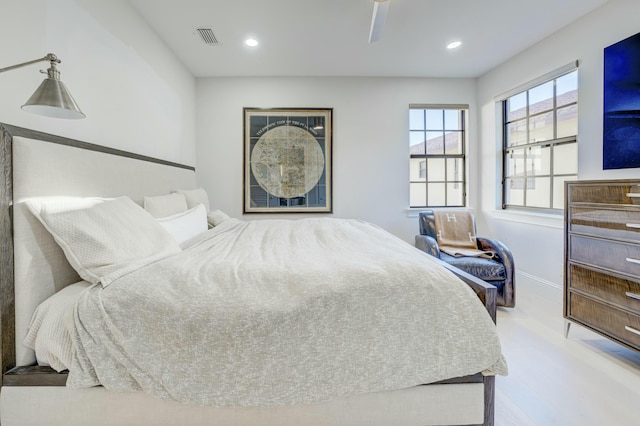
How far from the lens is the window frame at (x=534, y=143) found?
295 centimetres

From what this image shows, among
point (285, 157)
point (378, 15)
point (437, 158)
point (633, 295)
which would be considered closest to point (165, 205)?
point (285, 157)

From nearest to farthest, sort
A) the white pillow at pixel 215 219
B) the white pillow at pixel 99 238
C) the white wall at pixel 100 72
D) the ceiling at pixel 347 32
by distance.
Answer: the white pillow at pixel 99 238, the white wall at pixel 100 72, the ceiling at pixel 347 32, the white pillow at pixel 215 219

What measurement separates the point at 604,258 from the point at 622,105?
4.22 ft

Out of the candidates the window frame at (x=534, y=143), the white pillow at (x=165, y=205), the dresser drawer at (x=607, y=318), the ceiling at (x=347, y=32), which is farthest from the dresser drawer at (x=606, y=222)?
the white pillow at (x=165, y=205)

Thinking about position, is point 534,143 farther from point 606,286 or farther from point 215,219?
point 215,219

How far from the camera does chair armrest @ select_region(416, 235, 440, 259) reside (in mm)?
2992

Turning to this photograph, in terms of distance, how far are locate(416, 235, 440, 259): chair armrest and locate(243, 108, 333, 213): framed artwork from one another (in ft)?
4.37

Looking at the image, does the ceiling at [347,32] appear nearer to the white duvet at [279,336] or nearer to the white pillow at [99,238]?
the white pillow at [99,238]

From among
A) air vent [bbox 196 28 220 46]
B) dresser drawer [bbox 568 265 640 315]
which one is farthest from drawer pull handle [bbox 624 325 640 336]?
air vent [bbox 196 28 220 46]

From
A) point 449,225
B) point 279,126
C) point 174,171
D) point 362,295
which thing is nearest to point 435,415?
point 362,295

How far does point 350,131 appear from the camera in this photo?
13.3 ft

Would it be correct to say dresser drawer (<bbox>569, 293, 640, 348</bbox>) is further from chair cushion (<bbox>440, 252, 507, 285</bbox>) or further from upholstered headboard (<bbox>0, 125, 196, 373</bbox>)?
upholstered headboard (<bbox>0, 125, 196, 373</bbox>)

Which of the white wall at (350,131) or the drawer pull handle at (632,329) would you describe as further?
the white wall at (350,131)

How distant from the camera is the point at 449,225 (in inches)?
135
